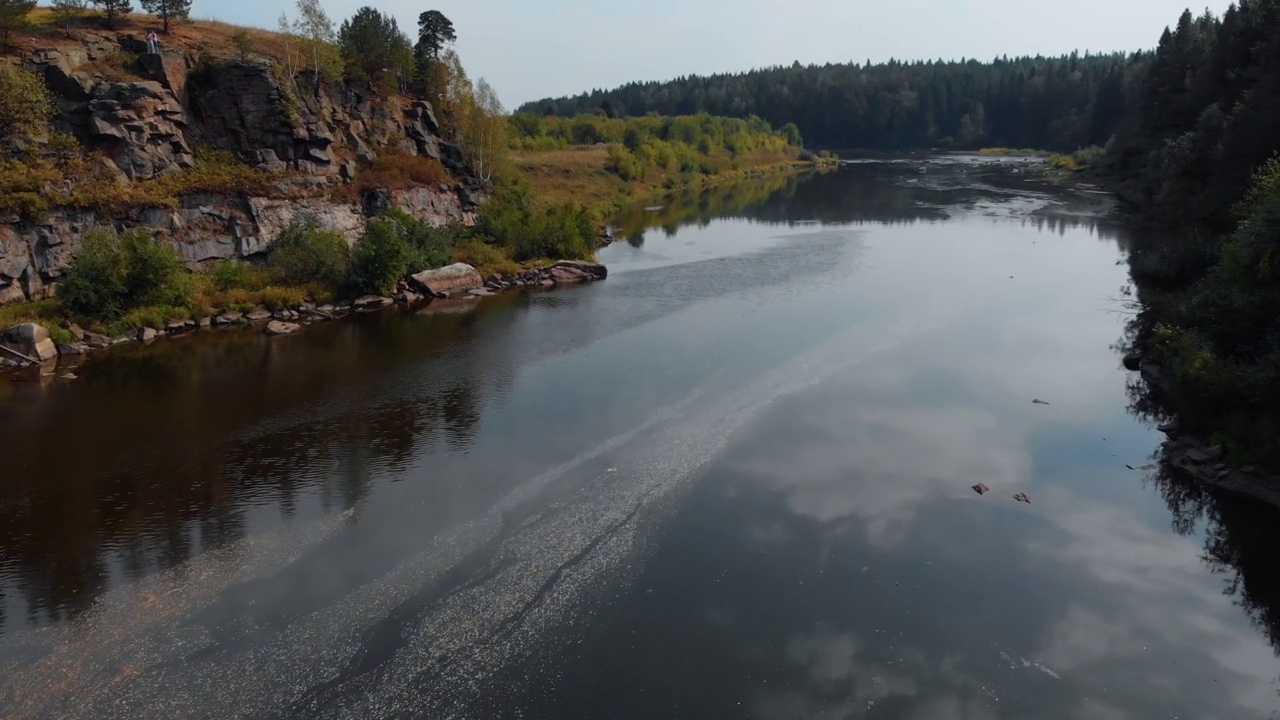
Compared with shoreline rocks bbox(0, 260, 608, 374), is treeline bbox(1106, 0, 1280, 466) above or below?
above

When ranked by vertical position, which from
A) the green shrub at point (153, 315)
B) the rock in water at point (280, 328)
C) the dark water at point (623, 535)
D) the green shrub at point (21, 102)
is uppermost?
the green shrub at point (21, 102)

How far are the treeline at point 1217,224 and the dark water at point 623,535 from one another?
180 centimetres

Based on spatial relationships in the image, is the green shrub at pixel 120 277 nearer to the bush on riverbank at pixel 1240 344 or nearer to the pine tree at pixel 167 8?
the pine tree at pixel 167 8

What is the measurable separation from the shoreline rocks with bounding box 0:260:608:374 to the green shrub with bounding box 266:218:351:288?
4.49 ft

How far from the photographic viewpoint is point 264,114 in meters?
37.2

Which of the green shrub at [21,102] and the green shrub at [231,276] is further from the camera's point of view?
the green shrub at [231,276]

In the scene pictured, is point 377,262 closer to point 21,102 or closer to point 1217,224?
point 21,102

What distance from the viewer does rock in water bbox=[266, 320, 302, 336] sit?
30.2m

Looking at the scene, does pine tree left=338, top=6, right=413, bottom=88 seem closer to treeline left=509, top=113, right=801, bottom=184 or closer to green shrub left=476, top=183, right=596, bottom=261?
green shrub left=476, top=183, right=596, bottom=261

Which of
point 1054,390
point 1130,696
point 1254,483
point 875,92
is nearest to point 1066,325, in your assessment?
point 1054,390

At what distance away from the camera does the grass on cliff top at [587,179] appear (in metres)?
64.1

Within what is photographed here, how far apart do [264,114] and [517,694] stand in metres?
33.4

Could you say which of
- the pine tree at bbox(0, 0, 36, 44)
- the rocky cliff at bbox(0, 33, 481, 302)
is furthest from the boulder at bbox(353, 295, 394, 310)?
the pine tree at bbox(0, 0, 36, 44)

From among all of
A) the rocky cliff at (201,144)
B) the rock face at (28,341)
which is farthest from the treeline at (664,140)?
the rock face at (28,341)
